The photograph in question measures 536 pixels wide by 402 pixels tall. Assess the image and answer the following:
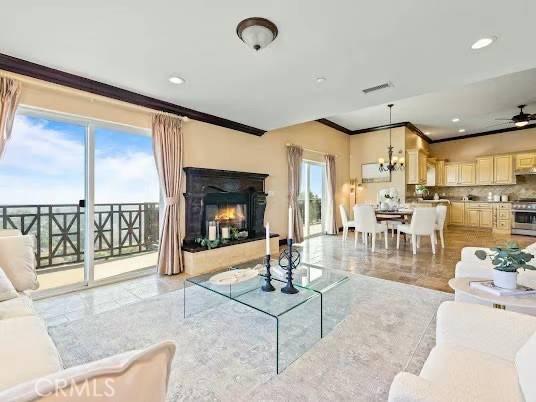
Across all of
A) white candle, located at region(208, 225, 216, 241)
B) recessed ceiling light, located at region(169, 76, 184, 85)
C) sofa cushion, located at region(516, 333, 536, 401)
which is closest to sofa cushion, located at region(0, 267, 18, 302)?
recessed ceiling light, located at region(169, 76, 184, 85)

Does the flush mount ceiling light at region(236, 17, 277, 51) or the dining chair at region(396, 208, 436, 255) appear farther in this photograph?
the dining chair at region(396, 208, 436, 255)

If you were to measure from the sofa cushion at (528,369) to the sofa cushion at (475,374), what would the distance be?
0.08 metres

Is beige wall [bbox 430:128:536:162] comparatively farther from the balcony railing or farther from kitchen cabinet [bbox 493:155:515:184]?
the balcony railing

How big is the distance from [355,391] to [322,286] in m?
0.93

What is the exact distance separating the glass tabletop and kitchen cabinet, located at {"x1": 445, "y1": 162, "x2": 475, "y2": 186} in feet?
28.2

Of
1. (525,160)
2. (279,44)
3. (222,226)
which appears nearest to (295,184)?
(222,226)

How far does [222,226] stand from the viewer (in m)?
4.75

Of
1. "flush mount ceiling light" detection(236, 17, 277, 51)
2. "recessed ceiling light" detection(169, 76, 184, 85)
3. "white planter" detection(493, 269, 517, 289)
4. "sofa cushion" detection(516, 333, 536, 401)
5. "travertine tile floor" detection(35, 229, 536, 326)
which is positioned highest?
"recessed ceiling light" detection(169, 76, 184, 85)

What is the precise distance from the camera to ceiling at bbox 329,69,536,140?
4.61 metres

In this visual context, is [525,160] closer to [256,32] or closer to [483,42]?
[483,42]

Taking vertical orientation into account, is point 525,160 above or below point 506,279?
above

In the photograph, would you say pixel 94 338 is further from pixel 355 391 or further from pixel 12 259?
pixel 355 391

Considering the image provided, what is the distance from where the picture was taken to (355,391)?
1.53m

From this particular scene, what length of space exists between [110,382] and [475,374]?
1370mm
